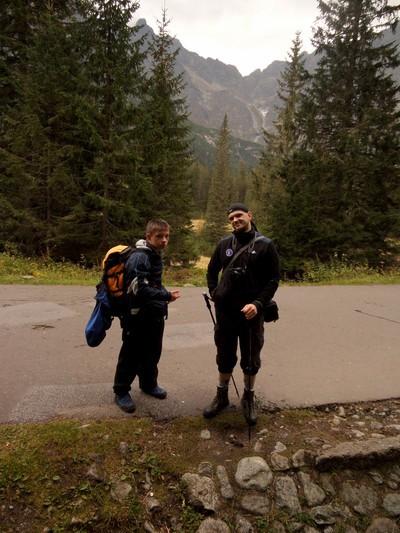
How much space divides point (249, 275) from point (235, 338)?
27.7 inches

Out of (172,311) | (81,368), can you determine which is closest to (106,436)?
(81,368)

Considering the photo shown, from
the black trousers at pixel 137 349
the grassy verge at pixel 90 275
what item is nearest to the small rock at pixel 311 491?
the black trousers at pixel 137 349

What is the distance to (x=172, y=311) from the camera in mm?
7617

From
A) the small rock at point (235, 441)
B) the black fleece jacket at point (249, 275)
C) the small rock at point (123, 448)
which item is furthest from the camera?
the black fleece jacket at point (249, 275)

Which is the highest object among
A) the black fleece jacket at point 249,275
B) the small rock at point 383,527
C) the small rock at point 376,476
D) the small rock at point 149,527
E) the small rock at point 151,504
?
the black fleece jacket at point 249,275

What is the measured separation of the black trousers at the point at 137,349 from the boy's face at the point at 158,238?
75 cm

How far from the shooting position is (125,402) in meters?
3.81

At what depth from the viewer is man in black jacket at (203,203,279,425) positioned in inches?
139

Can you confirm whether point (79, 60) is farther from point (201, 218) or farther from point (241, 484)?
point (201, 218)

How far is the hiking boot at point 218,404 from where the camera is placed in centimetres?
373

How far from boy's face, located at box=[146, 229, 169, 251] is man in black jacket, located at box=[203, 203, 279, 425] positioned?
1.98ft

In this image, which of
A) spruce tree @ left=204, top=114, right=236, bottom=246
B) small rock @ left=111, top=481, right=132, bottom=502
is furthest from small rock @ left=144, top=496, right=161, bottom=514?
spruce tree @ left=204, top=114, right=236, bottom=246

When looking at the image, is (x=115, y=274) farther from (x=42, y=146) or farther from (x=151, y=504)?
(x=42, y=146)

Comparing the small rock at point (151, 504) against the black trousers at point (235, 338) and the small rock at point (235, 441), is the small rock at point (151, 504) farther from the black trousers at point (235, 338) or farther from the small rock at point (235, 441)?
the black trousers at point (235, 338)
